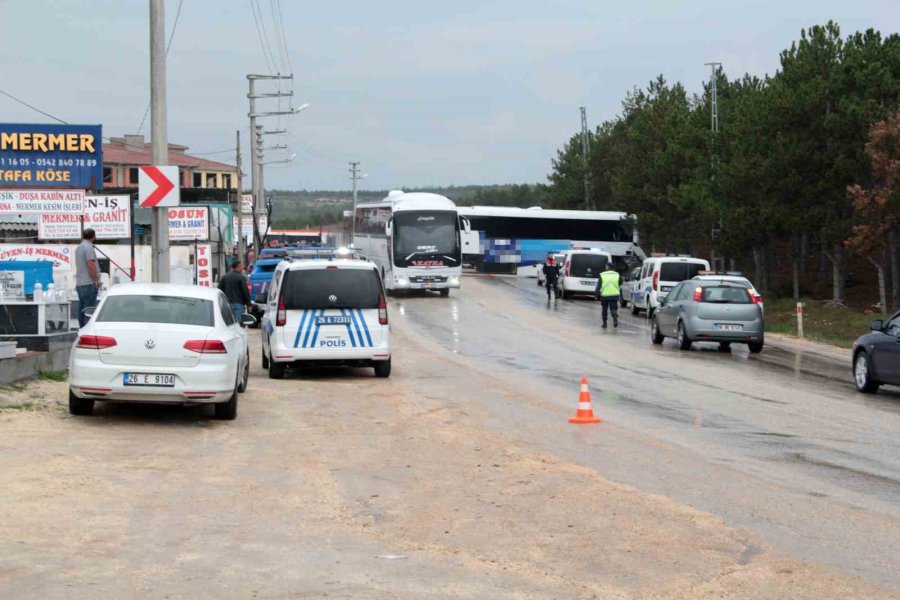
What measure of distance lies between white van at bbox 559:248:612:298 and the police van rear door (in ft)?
104

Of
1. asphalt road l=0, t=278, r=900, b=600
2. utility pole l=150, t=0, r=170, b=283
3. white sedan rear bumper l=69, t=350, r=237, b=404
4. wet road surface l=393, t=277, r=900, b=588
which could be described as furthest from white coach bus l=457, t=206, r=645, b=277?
white sedan rear bumper l=69, t=350, r=237, b=404

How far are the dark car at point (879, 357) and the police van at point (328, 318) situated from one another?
24.3 ft

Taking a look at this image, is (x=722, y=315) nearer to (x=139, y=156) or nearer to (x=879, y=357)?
(x=879, y=357)

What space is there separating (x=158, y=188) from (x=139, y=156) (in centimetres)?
8646

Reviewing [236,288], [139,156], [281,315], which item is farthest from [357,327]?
[139,156]

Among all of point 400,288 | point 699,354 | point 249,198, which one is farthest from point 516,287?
point 699,354

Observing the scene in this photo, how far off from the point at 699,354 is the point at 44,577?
21.8 metres

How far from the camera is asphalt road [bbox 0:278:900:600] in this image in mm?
7406

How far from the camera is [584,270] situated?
5109 cm

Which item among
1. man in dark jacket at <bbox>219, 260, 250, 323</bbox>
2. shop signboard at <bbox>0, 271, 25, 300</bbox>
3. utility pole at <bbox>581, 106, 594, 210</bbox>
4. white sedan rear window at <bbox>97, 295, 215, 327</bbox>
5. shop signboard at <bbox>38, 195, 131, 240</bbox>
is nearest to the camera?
white sedan rear window at <bbox>97, 295, 215, 327</bbox>

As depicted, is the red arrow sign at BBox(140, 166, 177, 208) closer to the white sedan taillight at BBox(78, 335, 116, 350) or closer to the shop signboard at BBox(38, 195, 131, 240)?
the white sedan taillight at BBox(78, 335, 116, 350)

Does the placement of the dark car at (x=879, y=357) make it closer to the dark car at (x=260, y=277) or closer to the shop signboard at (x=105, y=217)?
the shop signboard at (x=105, y=217)

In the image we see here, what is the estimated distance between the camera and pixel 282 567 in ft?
24.9

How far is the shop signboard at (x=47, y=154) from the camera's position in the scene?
37.7 meters
